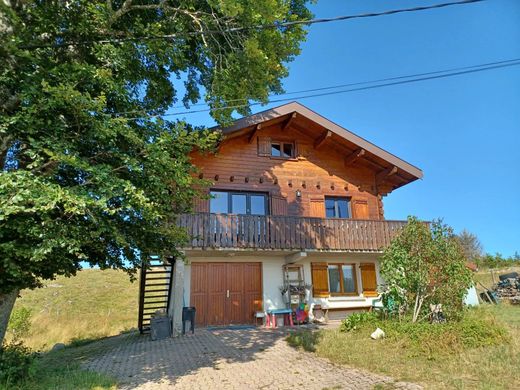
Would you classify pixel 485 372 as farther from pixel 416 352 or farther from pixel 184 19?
pixel 184 19

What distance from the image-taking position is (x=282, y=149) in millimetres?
15914

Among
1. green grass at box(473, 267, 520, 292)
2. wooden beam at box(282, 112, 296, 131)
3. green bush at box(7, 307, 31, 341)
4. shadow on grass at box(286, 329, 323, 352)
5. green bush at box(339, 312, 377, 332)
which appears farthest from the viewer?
green grass at box(473, 267, 520, 292)

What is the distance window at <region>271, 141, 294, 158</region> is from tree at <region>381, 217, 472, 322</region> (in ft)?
24.2

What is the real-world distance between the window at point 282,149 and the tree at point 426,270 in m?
7.39

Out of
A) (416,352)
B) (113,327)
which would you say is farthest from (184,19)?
(113,327)

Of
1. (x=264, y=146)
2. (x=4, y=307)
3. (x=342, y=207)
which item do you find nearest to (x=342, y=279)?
(x=342, y=207)

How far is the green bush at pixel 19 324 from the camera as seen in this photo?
545 inches

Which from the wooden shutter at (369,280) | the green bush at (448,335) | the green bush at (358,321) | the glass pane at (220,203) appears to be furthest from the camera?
the wooden shutter at (369,280)

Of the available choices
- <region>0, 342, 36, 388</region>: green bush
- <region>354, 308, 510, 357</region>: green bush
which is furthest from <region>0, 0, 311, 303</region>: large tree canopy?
<region>354, 308, 510, 357</region>: green bush

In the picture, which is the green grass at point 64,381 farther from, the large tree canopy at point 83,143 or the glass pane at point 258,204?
the glass pane at point 258,204

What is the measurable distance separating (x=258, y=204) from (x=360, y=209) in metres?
4.78

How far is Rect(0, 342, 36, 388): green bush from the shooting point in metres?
6.12

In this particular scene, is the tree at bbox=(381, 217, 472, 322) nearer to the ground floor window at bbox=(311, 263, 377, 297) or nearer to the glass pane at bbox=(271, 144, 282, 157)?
the ground floor window at bbox=(311, 263, 377, 297)

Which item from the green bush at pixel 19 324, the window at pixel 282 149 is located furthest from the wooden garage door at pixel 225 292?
the green bush at pixel 19 324
